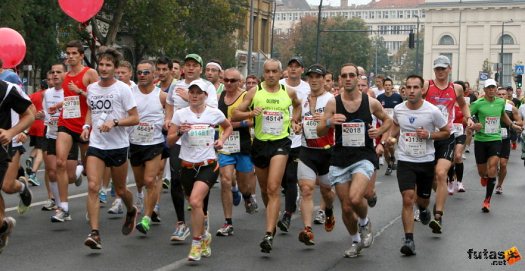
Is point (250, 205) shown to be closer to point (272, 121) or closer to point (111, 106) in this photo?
point (272, 121)

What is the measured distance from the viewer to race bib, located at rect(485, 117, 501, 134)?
570 inches

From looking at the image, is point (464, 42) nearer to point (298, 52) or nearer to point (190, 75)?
point (298, 52)

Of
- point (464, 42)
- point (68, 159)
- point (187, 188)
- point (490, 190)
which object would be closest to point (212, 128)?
point (187, 188)

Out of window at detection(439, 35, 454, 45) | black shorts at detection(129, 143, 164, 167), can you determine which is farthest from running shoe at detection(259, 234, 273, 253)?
window at detection(439, 35, 454, 45)

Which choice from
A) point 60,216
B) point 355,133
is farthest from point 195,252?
point 60,216

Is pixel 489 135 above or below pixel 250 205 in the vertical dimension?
above

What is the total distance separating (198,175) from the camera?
9203mm

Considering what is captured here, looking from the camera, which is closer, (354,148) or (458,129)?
(354,148)

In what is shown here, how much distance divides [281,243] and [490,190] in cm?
477

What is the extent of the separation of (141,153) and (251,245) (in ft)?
5.89

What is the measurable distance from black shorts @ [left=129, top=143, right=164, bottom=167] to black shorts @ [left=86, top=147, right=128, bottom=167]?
87 cm

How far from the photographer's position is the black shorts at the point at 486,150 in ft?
47.5

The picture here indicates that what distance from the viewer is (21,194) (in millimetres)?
10844

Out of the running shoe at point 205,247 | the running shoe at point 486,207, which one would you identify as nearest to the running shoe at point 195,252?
the running shoe at point 205,247
